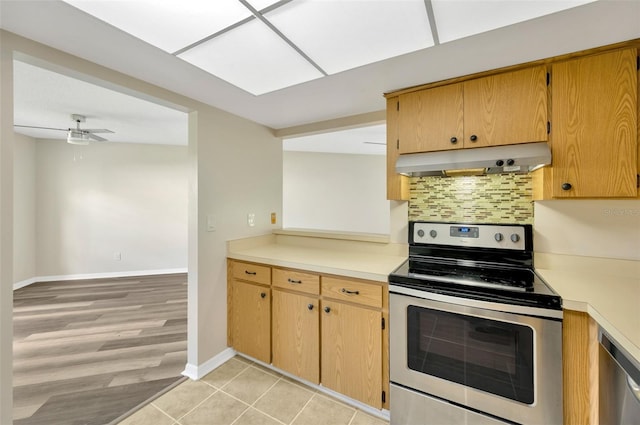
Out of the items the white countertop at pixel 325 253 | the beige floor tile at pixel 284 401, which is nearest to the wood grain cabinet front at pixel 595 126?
the white countertop at pixel 325 253

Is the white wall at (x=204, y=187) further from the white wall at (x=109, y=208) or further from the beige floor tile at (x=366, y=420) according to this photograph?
the white wall at (x=109, y=208)

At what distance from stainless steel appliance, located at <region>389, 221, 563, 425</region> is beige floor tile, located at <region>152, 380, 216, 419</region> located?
132 cm

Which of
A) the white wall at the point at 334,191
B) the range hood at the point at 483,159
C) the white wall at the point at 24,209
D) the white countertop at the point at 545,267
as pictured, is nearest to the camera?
the white countertop at the point at 545,267

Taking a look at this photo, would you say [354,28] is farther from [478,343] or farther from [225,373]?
[225,373]

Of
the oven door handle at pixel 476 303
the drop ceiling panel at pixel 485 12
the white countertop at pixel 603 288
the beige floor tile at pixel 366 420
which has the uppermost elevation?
the drop ceiling panel at pixel 485 12

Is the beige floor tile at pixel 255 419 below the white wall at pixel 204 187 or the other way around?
below

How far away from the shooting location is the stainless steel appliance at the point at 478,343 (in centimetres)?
118

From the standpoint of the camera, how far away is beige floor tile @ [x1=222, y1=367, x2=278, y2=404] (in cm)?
183

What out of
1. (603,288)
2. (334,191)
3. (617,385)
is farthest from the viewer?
(334,191)

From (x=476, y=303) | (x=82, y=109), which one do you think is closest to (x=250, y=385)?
(x=476, y=303)

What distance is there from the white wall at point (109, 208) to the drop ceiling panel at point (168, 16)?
4042 millimetres

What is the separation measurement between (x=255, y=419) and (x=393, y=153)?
6.58 ft

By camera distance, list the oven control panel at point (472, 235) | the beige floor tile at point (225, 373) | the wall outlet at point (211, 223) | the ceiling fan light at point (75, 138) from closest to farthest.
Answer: the oven control panel at point (472, 235) → the beige floor tile at point (225, 373) → the wall outlet at point (211, 223) → the ceiling fan light at point (75, 138)

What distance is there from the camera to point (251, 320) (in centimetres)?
214
